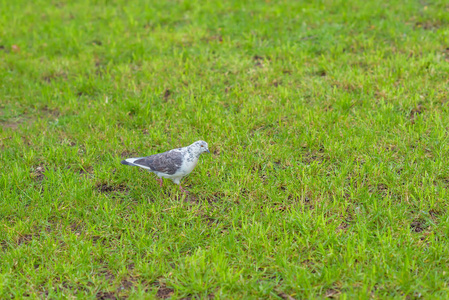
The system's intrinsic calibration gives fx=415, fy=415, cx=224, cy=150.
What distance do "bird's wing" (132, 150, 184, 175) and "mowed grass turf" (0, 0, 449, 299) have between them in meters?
0.30

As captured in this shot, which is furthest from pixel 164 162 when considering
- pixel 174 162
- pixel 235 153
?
pixel 235 153

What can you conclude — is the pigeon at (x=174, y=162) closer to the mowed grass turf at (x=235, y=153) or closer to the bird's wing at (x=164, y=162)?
the bird's wing at (x=164, y=162)

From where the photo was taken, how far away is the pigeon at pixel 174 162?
433 centimetres

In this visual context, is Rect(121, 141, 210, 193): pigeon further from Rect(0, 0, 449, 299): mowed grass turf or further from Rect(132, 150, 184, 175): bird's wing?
Rect(0, 0, 449, 299): mowed grass turf

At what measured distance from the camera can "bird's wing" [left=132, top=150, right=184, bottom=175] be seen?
14.2 feet

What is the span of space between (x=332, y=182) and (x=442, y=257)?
1292 millimetres

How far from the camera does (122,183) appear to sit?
15.7 ft

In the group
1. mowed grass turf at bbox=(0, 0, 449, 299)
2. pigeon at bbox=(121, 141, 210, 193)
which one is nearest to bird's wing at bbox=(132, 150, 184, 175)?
pigeon at bbox=(121, 141, 210, 193)

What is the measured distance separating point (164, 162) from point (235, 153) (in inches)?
40.7

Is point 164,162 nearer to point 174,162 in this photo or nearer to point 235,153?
point 174,162

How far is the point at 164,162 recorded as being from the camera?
14.4 feet

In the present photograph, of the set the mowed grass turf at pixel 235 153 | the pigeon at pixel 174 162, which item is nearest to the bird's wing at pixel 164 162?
the pigeon at pixel 174 162

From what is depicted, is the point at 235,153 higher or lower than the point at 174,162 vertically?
lower

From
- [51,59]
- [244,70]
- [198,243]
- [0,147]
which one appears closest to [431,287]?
[198,243]
